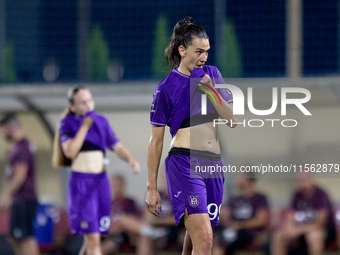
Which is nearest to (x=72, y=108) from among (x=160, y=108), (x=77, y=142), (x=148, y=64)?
(x=77, y=142)

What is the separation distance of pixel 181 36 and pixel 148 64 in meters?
7.52

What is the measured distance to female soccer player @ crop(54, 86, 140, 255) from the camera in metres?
5.07

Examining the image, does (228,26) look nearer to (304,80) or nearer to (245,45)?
(245,45)

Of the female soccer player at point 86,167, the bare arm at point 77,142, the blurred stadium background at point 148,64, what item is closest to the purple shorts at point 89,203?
the female soccer player at point 86,167

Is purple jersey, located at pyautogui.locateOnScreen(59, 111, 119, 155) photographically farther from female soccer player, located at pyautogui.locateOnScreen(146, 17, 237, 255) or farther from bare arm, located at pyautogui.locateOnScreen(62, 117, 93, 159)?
female soccer player, located at pyautogui.locateOnScreen(146, 17, 237, 255)

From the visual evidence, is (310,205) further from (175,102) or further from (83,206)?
(175,102)

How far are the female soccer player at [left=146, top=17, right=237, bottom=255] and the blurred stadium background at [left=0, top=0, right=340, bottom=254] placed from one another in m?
4.24

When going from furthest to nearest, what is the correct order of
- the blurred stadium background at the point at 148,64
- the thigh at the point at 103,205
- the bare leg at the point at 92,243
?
the blurred stadium background at the point at 148,64 → the thigh at the point at 103,205 → the bare leg at the point at 92,243

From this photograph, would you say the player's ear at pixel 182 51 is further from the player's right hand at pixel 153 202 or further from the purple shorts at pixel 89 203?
the purple shorts at pixel 89 203

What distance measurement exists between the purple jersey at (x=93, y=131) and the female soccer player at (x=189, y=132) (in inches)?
74.4

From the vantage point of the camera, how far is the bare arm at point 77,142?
508 centimetres

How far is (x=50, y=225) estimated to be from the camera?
759 centimetres

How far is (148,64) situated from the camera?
35.8 feet

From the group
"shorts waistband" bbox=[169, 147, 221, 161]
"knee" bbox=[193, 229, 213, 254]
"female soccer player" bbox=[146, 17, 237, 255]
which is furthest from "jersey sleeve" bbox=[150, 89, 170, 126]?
"knee" bbox=[193, 229, 213, 254]
